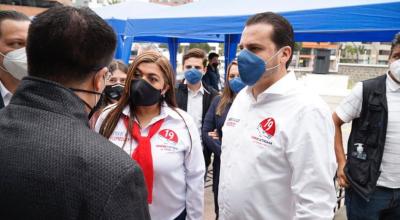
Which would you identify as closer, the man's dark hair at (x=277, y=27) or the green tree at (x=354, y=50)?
the man's dark hair at (x=277, y=27)

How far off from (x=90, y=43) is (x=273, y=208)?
122 centimetres

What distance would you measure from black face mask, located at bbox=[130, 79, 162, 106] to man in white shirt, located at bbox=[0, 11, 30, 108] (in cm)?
64

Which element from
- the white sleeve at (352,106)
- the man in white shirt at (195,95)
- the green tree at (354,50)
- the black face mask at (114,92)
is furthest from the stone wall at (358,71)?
the green tree at (354,50)

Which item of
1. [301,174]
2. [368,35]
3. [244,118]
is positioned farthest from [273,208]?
[368,35]

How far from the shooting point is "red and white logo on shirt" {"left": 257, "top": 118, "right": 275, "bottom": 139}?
1.65 m

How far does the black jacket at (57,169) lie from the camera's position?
31.1 inches

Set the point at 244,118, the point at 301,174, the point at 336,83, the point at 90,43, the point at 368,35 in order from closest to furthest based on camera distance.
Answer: the point at 90,43 < the point at 301,174 < the point at 244,118 < the point at 368,35 < the point at 336,83

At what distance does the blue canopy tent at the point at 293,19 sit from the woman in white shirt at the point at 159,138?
7.72 ft

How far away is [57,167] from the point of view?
0.79 metres

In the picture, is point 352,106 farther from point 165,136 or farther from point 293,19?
point 293,19

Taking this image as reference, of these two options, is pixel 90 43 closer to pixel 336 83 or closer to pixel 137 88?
pixel 137 88

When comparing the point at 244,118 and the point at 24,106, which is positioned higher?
the point at 24,106

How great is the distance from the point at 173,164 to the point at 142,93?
0.47 metres

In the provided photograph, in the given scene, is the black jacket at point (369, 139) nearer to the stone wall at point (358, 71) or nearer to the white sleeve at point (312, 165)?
the white sleeve at point (312, 165)
